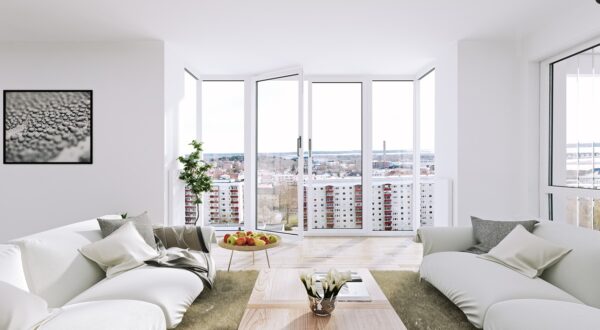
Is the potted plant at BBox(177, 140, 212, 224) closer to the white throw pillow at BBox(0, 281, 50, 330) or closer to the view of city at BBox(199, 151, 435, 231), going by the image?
the view of city at BBox(199, 151, 435, 231)

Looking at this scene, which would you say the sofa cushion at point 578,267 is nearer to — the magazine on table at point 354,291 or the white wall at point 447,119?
the magazine on table at point 354,291

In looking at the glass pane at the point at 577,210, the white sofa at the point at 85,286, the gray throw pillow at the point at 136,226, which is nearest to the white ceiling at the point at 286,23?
the glass pane at the point at 577,210

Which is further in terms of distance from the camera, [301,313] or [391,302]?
[391,302]

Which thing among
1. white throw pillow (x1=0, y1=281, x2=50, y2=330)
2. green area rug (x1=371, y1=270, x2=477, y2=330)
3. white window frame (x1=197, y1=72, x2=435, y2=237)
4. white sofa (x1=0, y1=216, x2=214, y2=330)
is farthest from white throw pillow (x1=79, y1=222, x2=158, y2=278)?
Result: white window frame (x1=197, y1=72, x2=435, y2=237)

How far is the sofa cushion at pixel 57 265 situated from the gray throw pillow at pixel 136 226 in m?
0.17

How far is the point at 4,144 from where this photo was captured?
4.39 meters

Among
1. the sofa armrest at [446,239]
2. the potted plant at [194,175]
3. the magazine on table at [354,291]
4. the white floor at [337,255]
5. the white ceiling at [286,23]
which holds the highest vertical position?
the white ceiling at [286,23]

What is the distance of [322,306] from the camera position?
1.96 meters

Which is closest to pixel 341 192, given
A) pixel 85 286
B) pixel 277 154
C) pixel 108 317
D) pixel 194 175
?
pixel 277 154

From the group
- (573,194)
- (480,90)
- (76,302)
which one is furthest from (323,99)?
(76,302)

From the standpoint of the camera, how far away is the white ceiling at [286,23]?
3.43 metres

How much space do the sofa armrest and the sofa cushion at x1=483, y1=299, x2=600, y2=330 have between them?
44.2 inches

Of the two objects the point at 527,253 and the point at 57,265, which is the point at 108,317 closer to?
the point at 57,265

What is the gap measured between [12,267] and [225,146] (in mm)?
→ 4099
